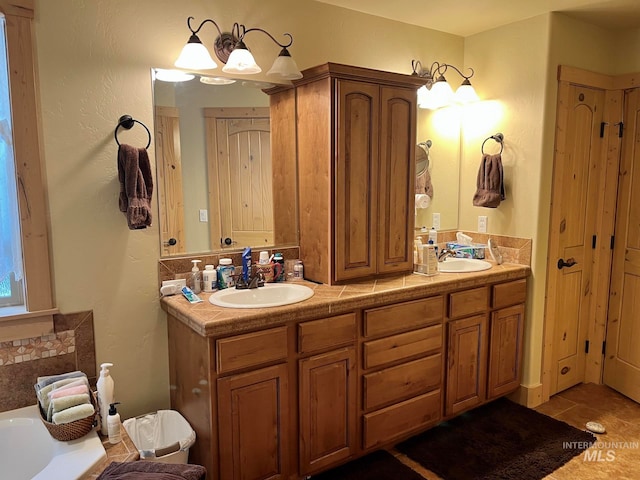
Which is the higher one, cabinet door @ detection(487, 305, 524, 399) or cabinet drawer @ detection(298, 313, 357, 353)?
cabinet drawer @ detection(298, 313, 357, 353)

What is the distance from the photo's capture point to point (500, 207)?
3254 mm

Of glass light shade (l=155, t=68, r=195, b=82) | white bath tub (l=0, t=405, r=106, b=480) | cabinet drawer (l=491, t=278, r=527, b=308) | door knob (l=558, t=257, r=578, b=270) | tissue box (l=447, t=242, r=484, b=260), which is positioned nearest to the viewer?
white bath tub (l=0, t=405, r=106, b=480)

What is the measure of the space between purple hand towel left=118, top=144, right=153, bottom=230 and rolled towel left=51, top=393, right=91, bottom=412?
0.74m

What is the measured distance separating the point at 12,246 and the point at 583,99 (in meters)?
3.36

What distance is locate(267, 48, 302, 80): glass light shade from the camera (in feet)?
7.84

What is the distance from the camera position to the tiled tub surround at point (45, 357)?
2008 millimetres

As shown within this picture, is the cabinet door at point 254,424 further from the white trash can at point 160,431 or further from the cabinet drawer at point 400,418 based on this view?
the cabinet drawer at point 400,418

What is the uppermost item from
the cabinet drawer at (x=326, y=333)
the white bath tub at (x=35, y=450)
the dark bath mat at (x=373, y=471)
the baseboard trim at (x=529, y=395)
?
the cabinet drawer at (x=326, y=333)

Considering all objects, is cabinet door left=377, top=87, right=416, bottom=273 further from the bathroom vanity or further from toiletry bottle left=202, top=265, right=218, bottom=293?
toiletry bottle left=202, top=265, right=218, bottom=293

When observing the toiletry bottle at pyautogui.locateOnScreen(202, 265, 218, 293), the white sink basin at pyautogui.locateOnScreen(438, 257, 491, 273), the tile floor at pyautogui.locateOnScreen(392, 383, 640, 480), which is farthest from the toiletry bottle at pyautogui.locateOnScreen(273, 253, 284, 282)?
the tile floor at pyautogui.locateOnScreen(392, 383, 640, 480)

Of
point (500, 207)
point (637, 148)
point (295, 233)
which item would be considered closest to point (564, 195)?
point (500, 207)

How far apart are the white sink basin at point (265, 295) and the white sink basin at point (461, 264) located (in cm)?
104

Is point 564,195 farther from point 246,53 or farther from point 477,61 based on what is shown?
point 246,53

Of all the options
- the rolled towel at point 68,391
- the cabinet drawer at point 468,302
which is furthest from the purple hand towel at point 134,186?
the cabinet drawer at point 468,302
